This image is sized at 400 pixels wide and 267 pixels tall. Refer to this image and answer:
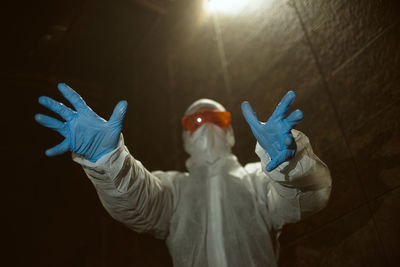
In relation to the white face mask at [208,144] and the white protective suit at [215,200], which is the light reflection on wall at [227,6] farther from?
the white protective suit at [215,200]

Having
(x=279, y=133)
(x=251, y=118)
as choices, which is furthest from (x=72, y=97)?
(x=279, y=133)

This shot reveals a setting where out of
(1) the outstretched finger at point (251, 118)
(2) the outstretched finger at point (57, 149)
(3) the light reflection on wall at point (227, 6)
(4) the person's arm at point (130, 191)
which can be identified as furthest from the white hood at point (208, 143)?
(3) the light reflection on wall at point (227, 6)

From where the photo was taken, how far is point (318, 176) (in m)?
1.10

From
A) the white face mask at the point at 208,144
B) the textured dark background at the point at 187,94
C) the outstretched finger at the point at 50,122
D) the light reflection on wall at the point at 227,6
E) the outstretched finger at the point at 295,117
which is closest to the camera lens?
the outstretched finger at the point at 295,117

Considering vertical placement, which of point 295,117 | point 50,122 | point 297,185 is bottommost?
point 297,185

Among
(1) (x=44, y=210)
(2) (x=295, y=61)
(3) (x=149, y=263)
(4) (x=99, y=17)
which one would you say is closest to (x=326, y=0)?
(2) (x=295, y=61)

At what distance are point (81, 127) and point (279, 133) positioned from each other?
2.56 feet

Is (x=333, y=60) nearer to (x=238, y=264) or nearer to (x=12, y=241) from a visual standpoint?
(x=238, y=264)

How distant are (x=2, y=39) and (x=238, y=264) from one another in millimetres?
2367

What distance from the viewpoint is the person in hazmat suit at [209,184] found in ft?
3.53

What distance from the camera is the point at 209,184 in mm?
1510

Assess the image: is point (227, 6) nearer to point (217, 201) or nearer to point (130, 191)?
point (217, 201)

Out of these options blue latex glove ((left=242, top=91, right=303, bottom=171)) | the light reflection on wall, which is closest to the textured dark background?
the light reflection on wall

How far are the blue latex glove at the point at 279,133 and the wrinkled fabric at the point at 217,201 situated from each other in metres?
0.07
